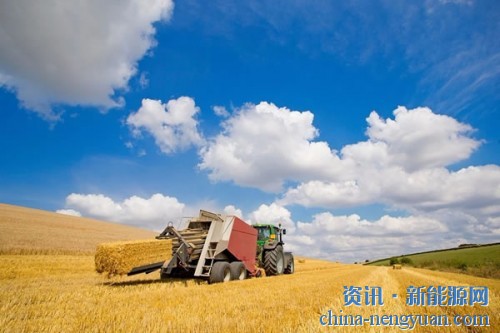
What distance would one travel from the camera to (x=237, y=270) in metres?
11.1

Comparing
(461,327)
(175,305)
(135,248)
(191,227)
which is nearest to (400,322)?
(461,327)

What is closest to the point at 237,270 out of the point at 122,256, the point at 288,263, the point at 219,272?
the point at 219,272

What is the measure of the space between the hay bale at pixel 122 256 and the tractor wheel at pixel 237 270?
2677 millimetres

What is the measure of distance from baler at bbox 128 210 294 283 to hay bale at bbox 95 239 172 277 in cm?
24

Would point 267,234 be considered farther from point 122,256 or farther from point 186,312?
point 186,312

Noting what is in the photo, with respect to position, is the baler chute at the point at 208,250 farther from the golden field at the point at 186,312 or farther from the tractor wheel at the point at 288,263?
the tractor wheel at the point at 288,263

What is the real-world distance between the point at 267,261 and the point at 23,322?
36.6ft

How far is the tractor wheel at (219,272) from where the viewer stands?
32.5 feet

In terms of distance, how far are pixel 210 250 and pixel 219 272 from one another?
0.81 meters

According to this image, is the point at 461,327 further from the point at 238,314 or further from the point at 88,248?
the point at 88,248

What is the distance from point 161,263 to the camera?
9.77 meters

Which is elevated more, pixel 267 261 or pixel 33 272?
pixel 267 261

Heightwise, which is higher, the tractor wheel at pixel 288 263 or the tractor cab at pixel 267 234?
the tractor cab at pixel 267 234

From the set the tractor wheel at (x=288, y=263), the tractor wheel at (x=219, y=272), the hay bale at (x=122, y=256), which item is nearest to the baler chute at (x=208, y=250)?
the tractor wheel at (x=219, y=272)
